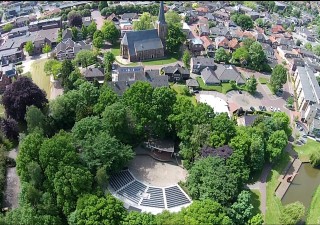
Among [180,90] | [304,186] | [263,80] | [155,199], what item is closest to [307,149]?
[304,186]

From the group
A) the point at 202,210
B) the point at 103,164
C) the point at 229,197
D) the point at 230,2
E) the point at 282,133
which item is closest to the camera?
the point at 202,210

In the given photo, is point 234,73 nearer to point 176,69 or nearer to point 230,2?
point 176,69

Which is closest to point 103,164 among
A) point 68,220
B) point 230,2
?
point 68,220

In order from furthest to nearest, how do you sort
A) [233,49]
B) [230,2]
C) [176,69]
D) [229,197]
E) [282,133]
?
1. [230,2]
2. [233,49]
3. [176,69]
4. [282,133]
5. [229,197]

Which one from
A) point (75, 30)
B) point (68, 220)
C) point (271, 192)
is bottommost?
point (271, 192)

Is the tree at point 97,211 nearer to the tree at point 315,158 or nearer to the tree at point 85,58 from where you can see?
the tree at point 315,158

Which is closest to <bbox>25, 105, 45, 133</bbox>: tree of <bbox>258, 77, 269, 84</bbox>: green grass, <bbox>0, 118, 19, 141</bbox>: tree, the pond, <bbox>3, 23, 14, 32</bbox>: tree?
<bbox>0, 118, 19, 141</bbox>: tree

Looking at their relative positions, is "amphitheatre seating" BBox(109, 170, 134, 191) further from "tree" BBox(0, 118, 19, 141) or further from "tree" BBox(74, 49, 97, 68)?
"tree" BBox(74, 49, 97, 68)
